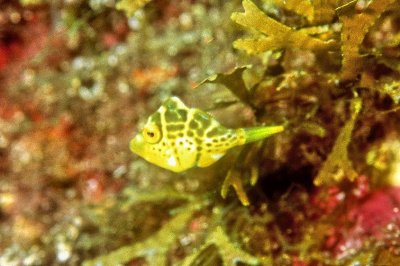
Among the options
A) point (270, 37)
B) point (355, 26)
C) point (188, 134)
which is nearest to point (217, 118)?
point (188, 134)

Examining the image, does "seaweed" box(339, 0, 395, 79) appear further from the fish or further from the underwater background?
the fish

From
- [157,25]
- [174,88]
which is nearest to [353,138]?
[174,88]

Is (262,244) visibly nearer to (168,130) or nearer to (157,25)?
(168,130)

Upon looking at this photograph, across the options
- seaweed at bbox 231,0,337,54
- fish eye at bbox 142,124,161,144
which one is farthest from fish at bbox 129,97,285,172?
seaweed at bbox 231,0,337,54

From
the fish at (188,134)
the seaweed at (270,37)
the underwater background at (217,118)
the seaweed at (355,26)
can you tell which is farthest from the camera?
the underwater background at (217,118)

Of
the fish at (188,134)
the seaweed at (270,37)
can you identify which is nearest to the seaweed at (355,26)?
the seaweed at (270,37)

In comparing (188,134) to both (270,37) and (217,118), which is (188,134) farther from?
(217,118)

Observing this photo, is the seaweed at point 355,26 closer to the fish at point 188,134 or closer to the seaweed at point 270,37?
the seaweed at point 270,37
